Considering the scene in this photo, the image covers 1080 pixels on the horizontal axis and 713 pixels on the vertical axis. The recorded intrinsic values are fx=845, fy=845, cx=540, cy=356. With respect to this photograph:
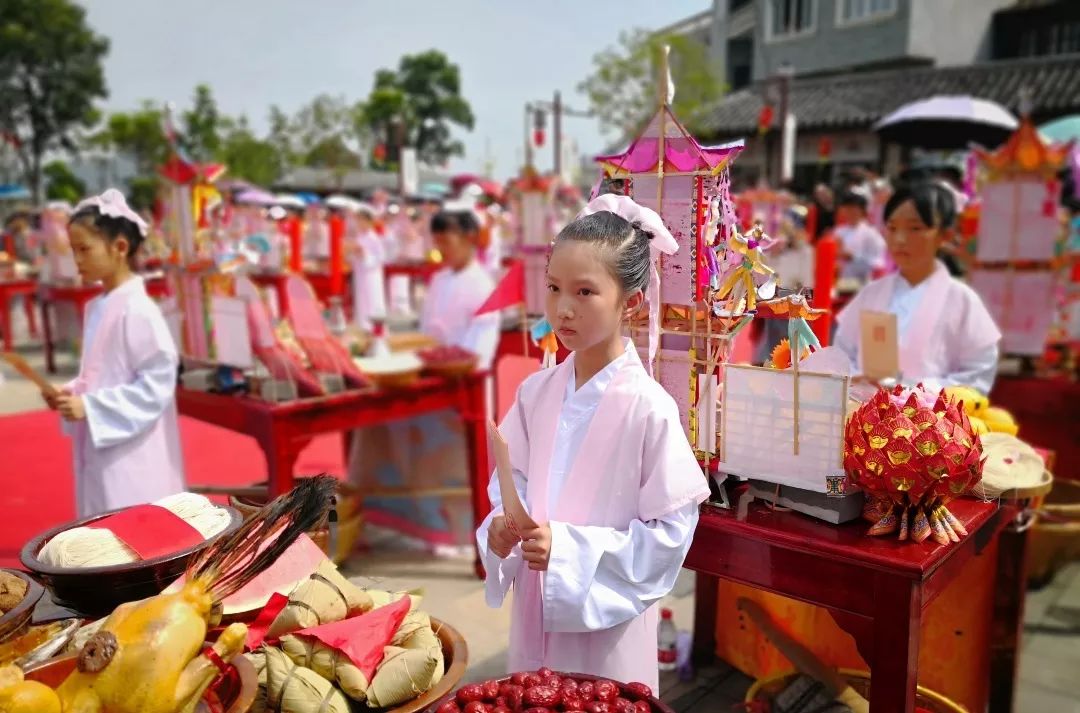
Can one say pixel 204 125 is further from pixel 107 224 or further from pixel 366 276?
pixel 107 224

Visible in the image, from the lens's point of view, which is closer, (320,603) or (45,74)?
(320,603)

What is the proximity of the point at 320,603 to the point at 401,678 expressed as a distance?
0.62 feet

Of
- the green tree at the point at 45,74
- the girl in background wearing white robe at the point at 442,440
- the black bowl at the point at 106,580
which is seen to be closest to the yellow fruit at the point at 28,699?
the black bowl at the point at 106,580

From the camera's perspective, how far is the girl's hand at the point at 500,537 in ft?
4.88

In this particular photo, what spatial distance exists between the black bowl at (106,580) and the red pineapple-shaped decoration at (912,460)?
1.23 metres

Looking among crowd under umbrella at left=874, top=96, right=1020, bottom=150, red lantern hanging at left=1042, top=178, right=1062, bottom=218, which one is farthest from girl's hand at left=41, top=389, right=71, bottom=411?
crowd under umbrella at left=874, top=96, right=1020, bottom=150

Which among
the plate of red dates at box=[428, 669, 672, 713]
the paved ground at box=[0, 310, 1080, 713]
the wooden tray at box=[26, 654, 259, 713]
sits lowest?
the paved ground at box=[0, 310, 1080, 713]

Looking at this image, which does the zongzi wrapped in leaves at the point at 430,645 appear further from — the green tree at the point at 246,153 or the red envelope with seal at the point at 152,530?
the green tree at the point at 246,153

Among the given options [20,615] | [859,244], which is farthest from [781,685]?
[859,244]

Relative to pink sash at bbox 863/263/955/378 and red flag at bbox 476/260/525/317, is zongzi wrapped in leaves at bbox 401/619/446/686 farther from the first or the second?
pink sash at bbox 863/263/955/378

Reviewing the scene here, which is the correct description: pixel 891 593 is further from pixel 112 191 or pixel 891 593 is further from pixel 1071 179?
pixel 1071 179

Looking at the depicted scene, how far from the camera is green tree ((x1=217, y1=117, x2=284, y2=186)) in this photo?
28.0 metres

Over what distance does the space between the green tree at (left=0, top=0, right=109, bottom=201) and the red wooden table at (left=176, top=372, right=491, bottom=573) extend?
74.9 ft

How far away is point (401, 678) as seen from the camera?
4.16 feet
